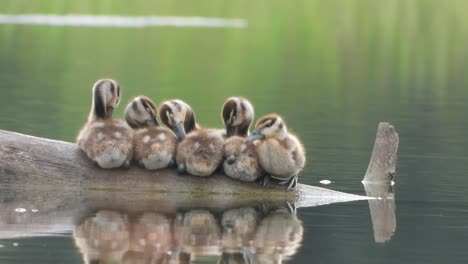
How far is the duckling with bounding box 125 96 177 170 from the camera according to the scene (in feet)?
54.4

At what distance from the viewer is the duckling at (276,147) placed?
16625 mm

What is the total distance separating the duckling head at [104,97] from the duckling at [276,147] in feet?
5.15

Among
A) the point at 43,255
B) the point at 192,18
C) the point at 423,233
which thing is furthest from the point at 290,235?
the point at 192,18

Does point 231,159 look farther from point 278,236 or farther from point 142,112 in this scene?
point 278,236

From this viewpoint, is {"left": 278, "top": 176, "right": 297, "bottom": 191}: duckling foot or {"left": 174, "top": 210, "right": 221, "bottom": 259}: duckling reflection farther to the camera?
{"left": 278, "top": 176, "right": 297, "bottom": 191}: duckling foot

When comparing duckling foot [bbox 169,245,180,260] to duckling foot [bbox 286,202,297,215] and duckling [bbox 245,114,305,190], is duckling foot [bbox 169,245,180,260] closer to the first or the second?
duckling foot [bbox 286,202,297,215]

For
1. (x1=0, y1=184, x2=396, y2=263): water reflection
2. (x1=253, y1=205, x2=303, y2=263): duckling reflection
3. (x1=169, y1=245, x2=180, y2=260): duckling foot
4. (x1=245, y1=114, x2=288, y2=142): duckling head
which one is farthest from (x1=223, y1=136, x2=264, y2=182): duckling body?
(x1=169, y1=245, x2=180, y2=260): duckling foot

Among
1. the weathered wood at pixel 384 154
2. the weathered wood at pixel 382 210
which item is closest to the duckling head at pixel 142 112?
the weathered wood at pixel 382 210

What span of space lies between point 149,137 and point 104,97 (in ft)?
2.31

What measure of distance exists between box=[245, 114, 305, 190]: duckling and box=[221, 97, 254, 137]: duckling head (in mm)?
255

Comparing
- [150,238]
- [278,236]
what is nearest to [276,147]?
[278,236]

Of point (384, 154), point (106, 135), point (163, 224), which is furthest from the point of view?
point (384, 154)

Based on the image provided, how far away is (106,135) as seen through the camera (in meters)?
16.5

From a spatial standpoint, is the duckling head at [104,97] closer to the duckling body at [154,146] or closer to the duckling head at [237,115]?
the duckling body at [154,146]
